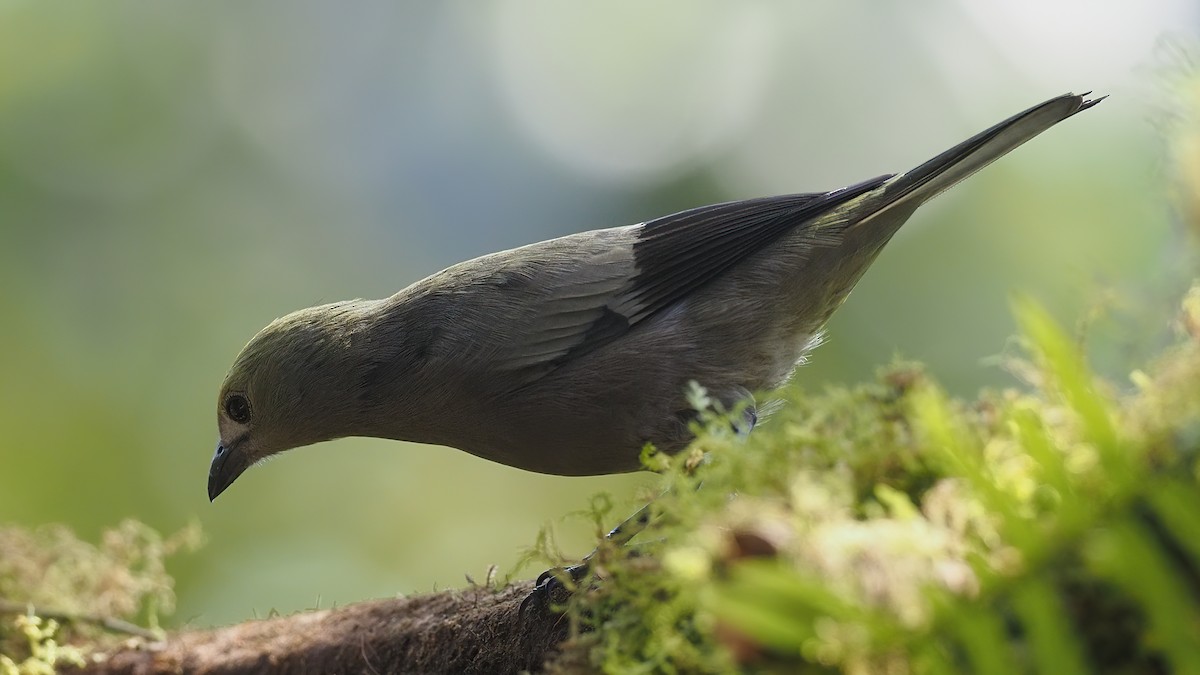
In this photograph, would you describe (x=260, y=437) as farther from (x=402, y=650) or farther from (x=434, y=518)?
(x=434, y=518)

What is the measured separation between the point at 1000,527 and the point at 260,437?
3911mm

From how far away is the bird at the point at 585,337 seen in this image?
377cm

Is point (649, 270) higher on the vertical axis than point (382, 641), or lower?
higher

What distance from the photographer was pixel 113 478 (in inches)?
372

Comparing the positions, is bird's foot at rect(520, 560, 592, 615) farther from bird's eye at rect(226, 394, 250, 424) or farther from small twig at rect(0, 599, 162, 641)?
bird's eye at rect(226, 394, 250, 424)

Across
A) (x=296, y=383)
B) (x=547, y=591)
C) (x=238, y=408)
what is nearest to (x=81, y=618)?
(x=238, y=408)

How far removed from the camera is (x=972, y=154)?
352 cm

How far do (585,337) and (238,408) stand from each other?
1.71m

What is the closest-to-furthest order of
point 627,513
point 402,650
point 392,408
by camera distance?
1. point 627,513
2. point 402,650
3. point 392,408

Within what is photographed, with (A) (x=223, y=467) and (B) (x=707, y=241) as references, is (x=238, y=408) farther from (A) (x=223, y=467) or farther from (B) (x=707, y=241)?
(B) (x=707, y=241)

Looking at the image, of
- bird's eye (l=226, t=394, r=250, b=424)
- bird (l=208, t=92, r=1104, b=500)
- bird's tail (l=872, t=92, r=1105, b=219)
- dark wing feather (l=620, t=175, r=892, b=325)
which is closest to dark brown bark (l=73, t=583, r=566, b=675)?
bird (l=208, t=92, r=1104, b=500)

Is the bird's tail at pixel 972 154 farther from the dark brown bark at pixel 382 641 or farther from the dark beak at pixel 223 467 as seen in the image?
the dark beak at pixel 223 467

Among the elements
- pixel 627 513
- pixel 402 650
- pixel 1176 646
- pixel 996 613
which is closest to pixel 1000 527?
pixel 996 613

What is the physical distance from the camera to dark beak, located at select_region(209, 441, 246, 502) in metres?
4.50
